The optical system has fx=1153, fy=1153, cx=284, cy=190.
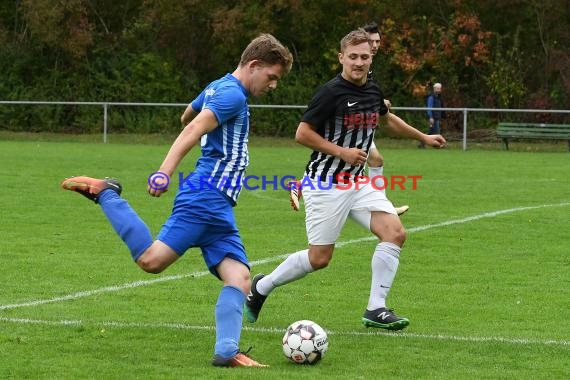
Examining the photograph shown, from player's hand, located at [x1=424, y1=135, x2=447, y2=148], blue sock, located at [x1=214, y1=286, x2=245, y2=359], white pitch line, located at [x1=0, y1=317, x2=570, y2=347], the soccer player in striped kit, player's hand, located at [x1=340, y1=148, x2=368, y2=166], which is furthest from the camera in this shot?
player's hand, located at [x1=424, y1=135, x2=447, y2=148]

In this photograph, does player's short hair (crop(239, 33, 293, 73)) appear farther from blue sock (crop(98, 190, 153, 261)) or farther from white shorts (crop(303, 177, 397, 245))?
white shorts (crop(303, 177, 397, 245))

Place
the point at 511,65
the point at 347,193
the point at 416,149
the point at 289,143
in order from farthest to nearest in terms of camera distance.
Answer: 1. the point at 511,65
2. the point at 289,143
3. the point at 416,149
4. the point at 347,193

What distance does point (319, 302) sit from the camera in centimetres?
808

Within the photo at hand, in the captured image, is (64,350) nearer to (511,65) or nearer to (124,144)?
(124,144)

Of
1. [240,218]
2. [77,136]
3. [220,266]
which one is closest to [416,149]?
[77,136]

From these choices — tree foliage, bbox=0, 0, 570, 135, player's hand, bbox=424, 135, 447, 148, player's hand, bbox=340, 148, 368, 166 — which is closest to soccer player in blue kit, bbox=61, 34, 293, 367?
player's hand, bbox=340, 148, 368, 166

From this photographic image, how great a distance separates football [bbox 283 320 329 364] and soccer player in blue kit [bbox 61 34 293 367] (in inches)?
9.0

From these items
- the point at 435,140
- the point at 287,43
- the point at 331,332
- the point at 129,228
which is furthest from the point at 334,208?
the point at 287,43

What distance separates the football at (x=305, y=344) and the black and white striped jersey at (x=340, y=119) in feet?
5.19

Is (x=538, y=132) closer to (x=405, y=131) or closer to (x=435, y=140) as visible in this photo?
(x=435, y=140)

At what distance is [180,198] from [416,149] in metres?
22.2

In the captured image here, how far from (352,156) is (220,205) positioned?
1396mm

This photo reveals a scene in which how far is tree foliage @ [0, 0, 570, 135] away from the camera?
3322cm

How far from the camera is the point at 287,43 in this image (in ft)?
117
